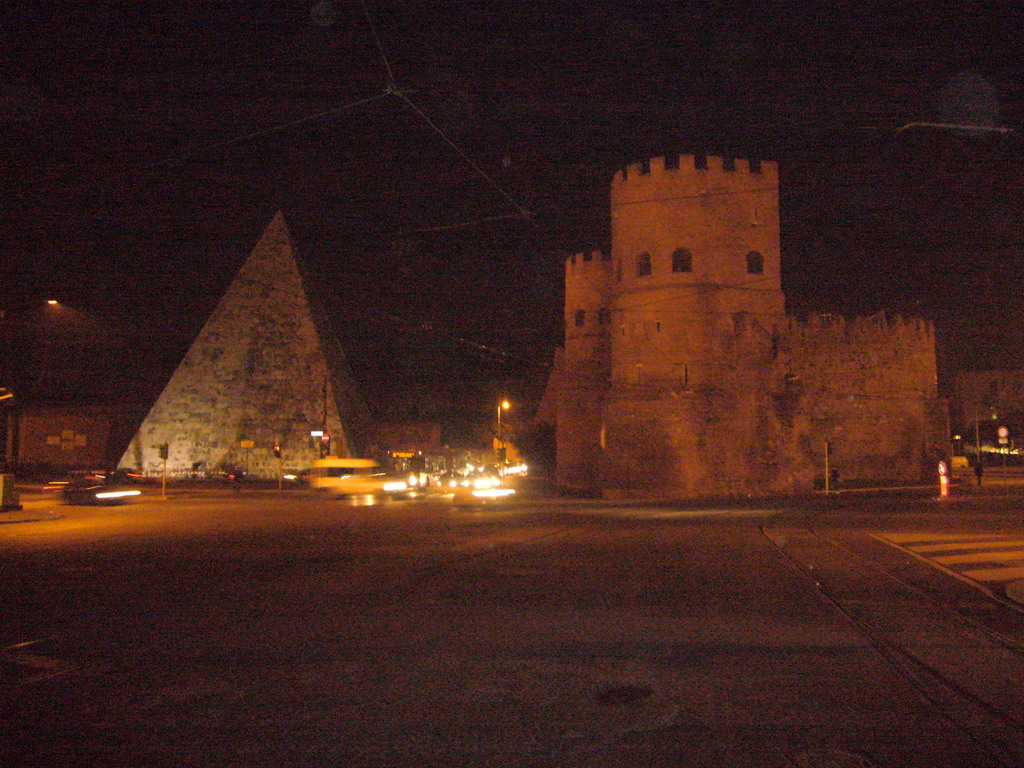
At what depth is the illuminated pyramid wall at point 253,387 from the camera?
137 ft

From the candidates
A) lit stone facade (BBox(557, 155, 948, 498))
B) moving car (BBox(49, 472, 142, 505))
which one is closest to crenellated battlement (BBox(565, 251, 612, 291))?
lit stone facade (BBox(557, 155, 948, 498))

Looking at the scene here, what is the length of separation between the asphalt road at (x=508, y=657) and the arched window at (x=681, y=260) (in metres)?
18.6

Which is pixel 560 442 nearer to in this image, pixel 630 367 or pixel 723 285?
pixel 630 367

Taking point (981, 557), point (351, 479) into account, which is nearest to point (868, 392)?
point (351, 479)

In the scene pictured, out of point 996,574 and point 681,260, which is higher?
point 681,260

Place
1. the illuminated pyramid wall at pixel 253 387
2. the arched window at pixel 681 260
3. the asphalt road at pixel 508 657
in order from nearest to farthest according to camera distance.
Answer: the asphalt road at pixel 508 657
the arched window at pixel 681 260
the illuminated pyramid wall at pixel 253 387

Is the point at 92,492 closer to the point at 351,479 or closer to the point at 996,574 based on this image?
the point at 351,479

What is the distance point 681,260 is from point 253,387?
74.4ft

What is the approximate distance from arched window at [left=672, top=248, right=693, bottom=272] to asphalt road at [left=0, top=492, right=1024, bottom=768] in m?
18.6

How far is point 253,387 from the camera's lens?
138 ft

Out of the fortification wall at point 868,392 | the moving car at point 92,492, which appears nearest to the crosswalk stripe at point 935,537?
the fortification wall at point 868,392

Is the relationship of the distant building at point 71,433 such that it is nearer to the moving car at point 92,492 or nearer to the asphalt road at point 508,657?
the moving car at point 92,492

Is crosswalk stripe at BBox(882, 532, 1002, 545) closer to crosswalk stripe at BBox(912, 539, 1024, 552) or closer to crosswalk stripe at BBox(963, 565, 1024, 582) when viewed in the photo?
crosswalk stripe at BBox(912, 539, 1024, 552)

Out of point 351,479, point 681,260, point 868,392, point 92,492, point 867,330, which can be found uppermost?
point 681,260
